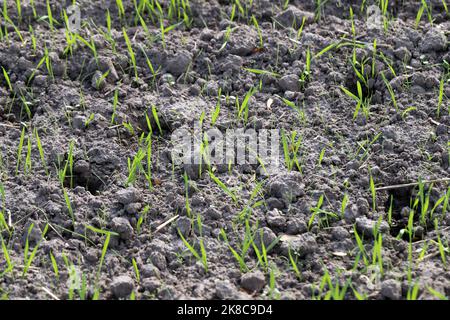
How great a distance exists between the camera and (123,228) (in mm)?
2604

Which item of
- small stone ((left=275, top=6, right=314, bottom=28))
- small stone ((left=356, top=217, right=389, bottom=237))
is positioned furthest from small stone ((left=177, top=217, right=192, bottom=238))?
small stone ((left=275, top=6, right=314, bottom=28))

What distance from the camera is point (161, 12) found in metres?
3.49

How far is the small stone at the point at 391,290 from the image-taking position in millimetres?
2355

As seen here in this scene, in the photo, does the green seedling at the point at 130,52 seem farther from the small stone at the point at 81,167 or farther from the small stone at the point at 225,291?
the small stone at the point at 225,291

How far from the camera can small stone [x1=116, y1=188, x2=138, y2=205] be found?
270 cm

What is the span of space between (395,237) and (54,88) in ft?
5.07

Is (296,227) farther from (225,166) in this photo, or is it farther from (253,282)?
(225,166)

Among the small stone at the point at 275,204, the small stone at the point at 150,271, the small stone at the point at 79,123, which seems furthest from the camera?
the small stone at the point at 79,123

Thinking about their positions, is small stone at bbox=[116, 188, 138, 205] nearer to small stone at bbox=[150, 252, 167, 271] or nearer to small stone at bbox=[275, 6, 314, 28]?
small stone at bbox=[150, 252, 167, 271]

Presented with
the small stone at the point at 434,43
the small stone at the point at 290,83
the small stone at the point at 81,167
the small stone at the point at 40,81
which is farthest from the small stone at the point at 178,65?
the small stone at the point at 434,43

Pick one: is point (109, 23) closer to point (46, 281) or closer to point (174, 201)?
point (174, 201)

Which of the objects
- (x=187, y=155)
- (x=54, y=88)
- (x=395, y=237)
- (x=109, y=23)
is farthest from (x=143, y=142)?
(x=395, y=237)

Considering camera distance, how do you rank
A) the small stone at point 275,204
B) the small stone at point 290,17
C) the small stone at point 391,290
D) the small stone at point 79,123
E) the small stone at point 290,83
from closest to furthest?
the small stone at point 391,290 < the small stone at point 275,204 < the small stone at point 79,123 < the small stone at point 290,83 < the small stone at point 290,17

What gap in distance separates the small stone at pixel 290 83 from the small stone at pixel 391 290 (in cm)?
106
